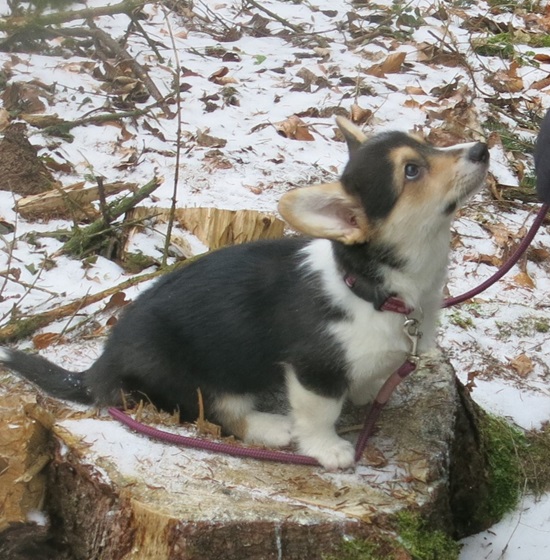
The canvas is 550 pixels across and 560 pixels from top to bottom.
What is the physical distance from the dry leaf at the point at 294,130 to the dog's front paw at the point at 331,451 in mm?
3516

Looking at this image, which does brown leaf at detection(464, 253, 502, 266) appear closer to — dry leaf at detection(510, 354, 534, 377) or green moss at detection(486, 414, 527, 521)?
dry leaf at detection(510, 354, 534, 377)

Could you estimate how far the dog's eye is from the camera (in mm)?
2848

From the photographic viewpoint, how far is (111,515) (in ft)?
9.09

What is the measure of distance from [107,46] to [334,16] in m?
2.59

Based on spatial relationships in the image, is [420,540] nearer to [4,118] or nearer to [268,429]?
[268,429]

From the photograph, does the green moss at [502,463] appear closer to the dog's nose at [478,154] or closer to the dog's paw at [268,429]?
the dog's paw at [268,429]

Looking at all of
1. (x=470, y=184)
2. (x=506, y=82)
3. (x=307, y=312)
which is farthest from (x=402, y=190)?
(x=506, y=82)

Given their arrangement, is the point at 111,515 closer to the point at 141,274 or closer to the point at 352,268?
the point at 352,268

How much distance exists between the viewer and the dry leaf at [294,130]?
623 cm

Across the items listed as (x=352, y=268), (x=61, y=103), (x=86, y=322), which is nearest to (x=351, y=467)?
(x=352, y=268)

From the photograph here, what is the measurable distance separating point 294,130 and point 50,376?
345 cm

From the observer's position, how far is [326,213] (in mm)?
2799

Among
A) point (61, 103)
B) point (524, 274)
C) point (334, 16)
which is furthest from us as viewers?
point (334, 16)

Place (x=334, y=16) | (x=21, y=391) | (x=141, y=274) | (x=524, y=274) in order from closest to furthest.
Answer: (x=21, y=391)
(x=141, y=274)
(x=524, y=274)
(x=334, y=16)
